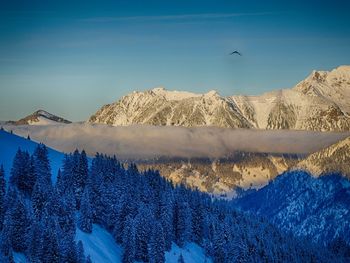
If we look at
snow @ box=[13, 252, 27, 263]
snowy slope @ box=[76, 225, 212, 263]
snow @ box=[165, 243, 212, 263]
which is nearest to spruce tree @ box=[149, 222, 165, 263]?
snowy slope @ box=[76, 225, 212, 263]

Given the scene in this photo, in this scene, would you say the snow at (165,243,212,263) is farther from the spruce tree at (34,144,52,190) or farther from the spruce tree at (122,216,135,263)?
the spruce tree at (34,144,52,190)

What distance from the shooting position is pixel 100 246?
161875 millimetres

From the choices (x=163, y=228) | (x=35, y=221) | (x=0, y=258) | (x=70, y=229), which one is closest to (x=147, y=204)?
(x=163, y=228)

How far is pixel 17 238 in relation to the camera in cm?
13350

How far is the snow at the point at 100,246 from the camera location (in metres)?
155

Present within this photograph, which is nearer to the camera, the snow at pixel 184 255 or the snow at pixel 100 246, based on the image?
the snow at pixel 100 246

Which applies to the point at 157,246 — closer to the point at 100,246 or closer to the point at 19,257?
the point at 100,246

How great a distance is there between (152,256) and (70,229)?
25.2 m

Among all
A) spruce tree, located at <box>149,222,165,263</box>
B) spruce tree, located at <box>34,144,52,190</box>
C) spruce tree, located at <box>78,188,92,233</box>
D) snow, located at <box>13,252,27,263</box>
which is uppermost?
spruce tree, located at <box>34,144,52,190</box>

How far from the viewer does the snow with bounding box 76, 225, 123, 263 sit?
6109 inches

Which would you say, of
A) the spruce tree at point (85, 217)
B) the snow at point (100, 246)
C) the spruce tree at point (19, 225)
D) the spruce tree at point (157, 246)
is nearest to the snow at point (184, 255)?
the spruce tree at point (157, 246)

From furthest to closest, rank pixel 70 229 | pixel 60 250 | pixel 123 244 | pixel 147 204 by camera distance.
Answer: pixel 147 204
pixel 123 244
pixel 70 229
pixel 60 250

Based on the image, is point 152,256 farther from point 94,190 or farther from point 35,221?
point 35,221

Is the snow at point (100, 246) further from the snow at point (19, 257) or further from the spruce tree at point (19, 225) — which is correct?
the snow at point (19, 257)
